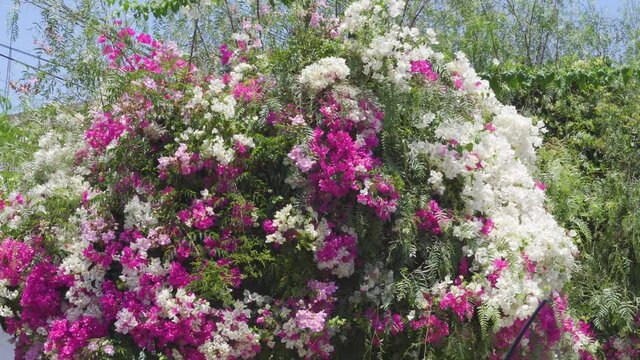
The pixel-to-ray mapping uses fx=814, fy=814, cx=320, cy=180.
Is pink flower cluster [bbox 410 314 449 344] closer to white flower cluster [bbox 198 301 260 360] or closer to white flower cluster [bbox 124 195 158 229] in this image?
white flower cluster [bbox 198 301 260 360]

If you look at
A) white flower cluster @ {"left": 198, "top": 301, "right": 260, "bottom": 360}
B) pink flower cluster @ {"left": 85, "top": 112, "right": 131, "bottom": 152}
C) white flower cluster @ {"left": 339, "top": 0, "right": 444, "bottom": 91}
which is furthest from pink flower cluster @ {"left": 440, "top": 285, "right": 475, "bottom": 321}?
pink flower cluster @ {"left": 85, "top": 112, "right": 131, "bottom": 152}

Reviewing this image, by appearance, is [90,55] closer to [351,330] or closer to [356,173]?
[356,173]

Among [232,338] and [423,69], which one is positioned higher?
[423,69]

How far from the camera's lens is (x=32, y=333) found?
444 centimetres

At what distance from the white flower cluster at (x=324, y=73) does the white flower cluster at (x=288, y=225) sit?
2.09ft

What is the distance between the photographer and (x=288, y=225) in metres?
3.86

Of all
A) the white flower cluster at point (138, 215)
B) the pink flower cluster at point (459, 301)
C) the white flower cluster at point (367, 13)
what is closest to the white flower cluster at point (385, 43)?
the white flower cluster at point (367, 13)

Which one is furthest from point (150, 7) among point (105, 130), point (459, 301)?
point (459, 301)

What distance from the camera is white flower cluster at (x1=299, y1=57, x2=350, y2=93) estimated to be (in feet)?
13.3

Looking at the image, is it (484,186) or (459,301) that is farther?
(484,186)

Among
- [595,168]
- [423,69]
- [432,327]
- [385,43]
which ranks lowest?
[432,327]

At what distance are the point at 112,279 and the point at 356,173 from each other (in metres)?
1.40

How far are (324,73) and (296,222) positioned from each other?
2.50ft

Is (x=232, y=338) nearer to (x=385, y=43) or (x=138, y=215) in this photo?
(x=138, y=215)
